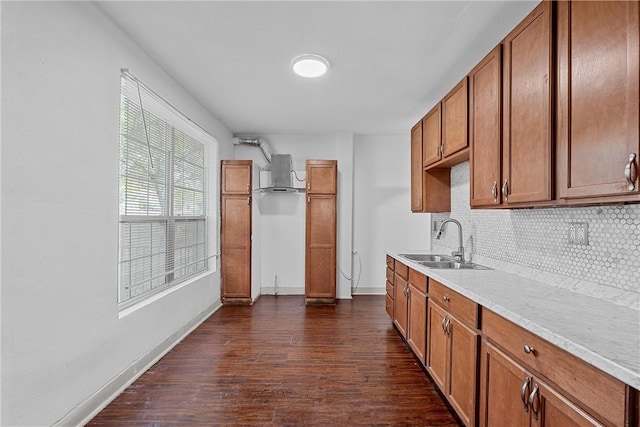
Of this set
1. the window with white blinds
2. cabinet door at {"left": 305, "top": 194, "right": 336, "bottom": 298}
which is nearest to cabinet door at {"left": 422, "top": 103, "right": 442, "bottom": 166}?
cabinet door at {"left": 305, "top": 194, "right": 336, "bottom": 298}

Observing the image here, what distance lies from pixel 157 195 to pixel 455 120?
282 cm

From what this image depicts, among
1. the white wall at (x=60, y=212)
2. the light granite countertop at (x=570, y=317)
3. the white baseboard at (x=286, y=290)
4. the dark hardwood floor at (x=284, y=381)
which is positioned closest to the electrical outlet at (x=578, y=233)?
the light granite countertop at (x=570, y=317)

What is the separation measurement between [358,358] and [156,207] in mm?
2382

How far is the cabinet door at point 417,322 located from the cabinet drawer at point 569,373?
103 centimetres

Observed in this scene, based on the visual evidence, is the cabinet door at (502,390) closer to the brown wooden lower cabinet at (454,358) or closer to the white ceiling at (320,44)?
the brown wooden lower cabinet at (454,358)

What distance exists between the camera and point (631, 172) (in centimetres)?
109

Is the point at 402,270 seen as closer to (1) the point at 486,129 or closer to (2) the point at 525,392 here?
(1) the point at 486,129

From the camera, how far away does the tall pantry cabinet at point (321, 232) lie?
174 inches

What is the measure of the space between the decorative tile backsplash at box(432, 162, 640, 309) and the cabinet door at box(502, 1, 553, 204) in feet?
1.02

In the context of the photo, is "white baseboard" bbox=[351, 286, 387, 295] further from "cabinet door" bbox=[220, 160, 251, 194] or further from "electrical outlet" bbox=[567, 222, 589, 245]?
"electrical outlet" bbox=[567, 222, 589, 245]

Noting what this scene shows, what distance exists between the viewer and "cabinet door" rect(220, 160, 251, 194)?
427 centimetres

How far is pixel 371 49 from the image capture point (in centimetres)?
233

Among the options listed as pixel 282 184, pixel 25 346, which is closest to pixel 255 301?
pixel 282 184

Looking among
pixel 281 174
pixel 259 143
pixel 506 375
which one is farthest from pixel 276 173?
pixel 506 375
